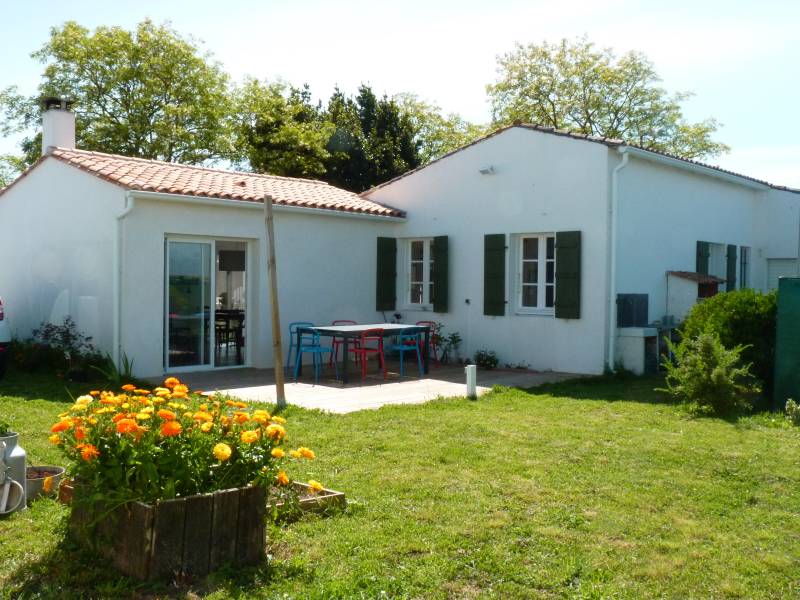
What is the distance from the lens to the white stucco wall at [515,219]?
1215cm

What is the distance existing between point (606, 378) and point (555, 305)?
1492 mm

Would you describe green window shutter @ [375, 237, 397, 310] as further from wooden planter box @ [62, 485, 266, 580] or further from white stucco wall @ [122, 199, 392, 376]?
wooden planter box @ [62, 485, 266, 580]

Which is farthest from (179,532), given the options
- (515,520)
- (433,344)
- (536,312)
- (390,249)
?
(390,249)

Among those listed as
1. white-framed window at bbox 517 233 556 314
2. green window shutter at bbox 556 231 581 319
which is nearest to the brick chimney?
white-framed window at bbox 517 233 556 314

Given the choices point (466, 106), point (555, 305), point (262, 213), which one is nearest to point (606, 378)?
point (555, 305)

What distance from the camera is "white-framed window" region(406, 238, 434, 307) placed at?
48.3 feet

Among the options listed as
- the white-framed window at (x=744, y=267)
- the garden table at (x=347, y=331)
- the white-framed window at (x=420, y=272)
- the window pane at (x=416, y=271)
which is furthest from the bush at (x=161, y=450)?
the white-framed window at (x=744, y=267)

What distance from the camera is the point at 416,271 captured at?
15070 millimetres

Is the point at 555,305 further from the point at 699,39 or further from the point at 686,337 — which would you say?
the point at 699,39

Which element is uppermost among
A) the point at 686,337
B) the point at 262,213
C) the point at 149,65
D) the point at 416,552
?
the point at 149,65

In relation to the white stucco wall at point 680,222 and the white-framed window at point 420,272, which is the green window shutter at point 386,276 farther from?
the white stucco wall at point 680,222

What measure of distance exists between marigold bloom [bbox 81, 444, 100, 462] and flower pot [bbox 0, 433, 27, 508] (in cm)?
129

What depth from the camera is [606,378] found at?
38.3 ft

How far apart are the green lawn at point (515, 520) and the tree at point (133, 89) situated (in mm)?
23744
